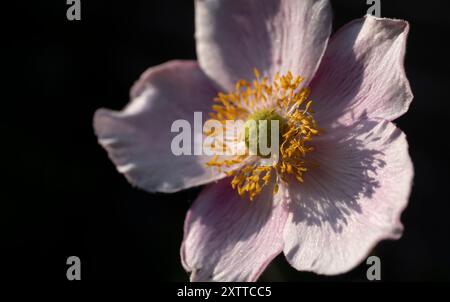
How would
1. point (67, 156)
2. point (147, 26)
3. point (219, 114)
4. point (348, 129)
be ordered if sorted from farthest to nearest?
1. point (147, 26)
2. point (67, 156)
3. point (219, 114)
4. point (348, 129)

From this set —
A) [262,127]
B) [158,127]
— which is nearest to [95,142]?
[158,127]

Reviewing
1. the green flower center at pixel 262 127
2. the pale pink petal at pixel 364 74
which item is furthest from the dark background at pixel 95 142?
the pale pink petal at pixel 364 74

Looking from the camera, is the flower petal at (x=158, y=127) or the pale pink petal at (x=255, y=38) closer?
the pale pink petal at (x=255, y=38)

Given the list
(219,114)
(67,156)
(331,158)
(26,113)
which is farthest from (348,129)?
(26,113)

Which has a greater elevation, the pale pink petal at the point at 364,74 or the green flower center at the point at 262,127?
the pale pink petal at the point at 364,74

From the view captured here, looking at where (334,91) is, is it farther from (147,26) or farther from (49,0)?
(49,0)

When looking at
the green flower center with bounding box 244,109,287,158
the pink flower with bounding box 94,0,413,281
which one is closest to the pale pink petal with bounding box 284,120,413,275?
the pink flower with bounding box 94,0,413,281

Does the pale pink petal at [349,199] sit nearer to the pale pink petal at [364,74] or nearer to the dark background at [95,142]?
the pale pink petal at [364,74]
